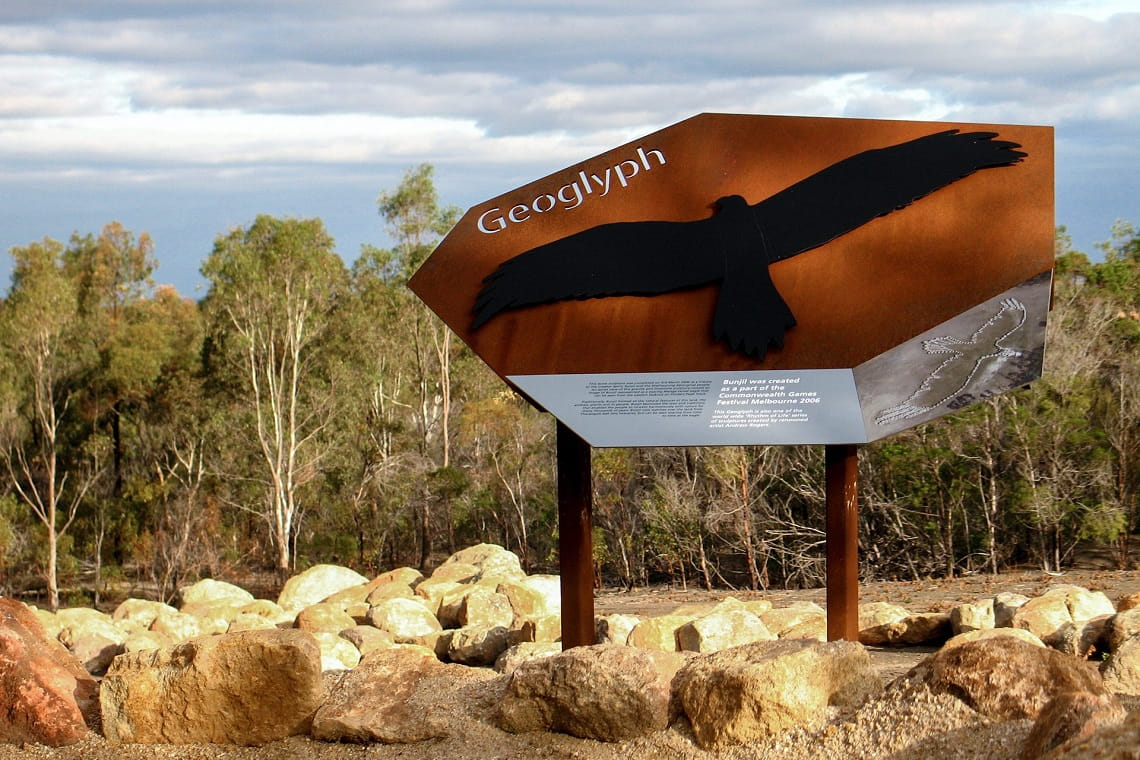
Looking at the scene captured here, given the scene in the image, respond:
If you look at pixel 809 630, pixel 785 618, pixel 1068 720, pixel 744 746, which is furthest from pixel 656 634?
pixel 1068 720

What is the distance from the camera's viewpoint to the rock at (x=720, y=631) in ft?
27.4

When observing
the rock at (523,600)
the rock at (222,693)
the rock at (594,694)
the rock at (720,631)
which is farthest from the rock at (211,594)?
the rock at (594,694)

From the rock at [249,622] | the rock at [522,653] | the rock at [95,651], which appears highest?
the rock at [522,653]

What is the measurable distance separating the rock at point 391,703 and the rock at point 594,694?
1.18 ft

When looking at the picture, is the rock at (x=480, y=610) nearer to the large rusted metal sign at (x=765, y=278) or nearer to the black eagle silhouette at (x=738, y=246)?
the large rusted metal sign at (x=765, y=278)

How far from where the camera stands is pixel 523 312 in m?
7.02

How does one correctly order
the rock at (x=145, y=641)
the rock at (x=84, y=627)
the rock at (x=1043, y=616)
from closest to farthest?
the rock at (x=1043, y=616), the rock at (x=145, y=641), the rock at (x=84, y=627)

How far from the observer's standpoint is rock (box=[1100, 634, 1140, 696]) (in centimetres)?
550

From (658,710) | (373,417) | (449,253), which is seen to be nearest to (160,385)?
(373,417)

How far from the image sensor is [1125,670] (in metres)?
5.57

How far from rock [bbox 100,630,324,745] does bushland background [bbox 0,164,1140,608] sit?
12235mm

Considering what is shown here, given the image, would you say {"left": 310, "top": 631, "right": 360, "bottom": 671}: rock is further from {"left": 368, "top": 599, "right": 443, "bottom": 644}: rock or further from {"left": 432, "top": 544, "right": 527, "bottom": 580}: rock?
{"left": 432, "top": 544, "right": 527, "bottom": 580}: rock

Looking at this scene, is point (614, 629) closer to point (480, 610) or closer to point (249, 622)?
point (480, 610)

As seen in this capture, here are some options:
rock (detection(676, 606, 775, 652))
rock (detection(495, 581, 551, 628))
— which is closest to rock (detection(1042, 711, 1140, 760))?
rock (detection(676, 606, 775, 652))
